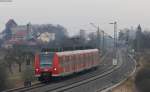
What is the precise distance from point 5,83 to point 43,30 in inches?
5222

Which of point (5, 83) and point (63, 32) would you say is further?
point (63, 32)

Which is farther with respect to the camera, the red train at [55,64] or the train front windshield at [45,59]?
the train front windshield at [45,59]

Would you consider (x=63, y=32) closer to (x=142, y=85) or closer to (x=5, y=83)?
(x=5, y=83)

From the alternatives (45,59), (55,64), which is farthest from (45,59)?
(55,64)

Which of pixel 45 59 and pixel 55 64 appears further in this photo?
pixel 45 59

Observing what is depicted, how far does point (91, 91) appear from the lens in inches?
1475

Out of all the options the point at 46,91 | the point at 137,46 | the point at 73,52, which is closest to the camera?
the point at 46,91

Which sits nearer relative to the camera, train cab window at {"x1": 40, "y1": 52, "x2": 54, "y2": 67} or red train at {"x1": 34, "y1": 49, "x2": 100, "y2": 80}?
A: red train at {"x1": 34, "y1": 49, "x2": 100, "y2": 80}

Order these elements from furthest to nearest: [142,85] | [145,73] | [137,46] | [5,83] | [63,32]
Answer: [63,32] → [137,46] → [5,83] → [145,73] → [142,85]

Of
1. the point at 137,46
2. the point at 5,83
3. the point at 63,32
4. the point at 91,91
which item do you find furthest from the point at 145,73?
the point at 63,32

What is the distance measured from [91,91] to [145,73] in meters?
11.1

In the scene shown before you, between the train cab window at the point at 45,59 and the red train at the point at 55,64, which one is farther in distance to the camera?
the train cab window at the point at 45,59

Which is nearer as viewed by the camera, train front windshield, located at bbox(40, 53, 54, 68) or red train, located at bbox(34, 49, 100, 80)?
red train, located at bbox(34, 49, 100, 80)

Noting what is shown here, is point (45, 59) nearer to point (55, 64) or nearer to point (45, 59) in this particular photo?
point (45, 59)
